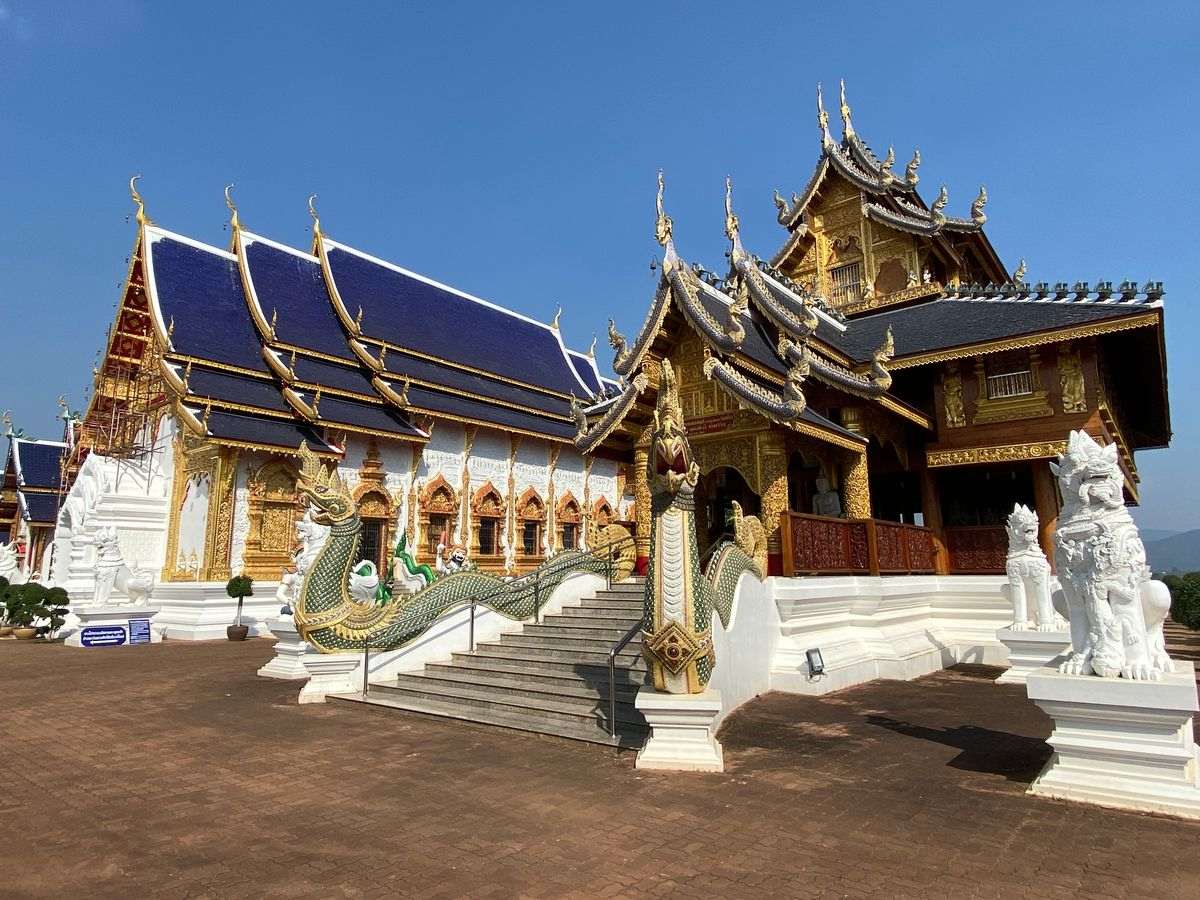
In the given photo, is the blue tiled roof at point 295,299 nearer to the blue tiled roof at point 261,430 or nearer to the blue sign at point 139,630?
the blue tiled roof at point 261,430

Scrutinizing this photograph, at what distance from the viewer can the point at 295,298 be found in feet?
69.7

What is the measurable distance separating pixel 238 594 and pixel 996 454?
593 inches

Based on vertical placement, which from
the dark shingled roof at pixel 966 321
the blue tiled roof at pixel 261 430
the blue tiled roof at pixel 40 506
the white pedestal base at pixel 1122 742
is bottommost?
the white pedestal base at pixel 1122 742

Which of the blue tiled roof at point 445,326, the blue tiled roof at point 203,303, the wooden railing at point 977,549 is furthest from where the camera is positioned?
the blue tiled roof at point 445,326

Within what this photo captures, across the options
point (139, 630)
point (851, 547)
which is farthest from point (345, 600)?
point (139, 630)

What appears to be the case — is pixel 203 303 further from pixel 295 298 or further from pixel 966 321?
pixel 966 321

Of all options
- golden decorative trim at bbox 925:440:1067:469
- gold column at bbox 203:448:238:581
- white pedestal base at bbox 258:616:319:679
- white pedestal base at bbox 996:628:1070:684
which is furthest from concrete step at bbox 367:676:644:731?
gold column at bbox 203:448:238:581

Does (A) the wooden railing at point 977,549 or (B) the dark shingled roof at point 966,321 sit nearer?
(B) the dark shingled roof at point 966,321

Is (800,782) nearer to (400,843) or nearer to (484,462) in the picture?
(400,843)

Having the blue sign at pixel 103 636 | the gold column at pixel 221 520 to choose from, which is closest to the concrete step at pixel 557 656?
the blue sign at pixel 103 636

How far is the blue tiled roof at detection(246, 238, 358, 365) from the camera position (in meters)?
20.1

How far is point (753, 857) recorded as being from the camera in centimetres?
353

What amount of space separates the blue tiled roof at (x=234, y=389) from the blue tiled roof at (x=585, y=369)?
1414cm

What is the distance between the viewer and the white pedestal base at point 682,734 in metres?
5.11
